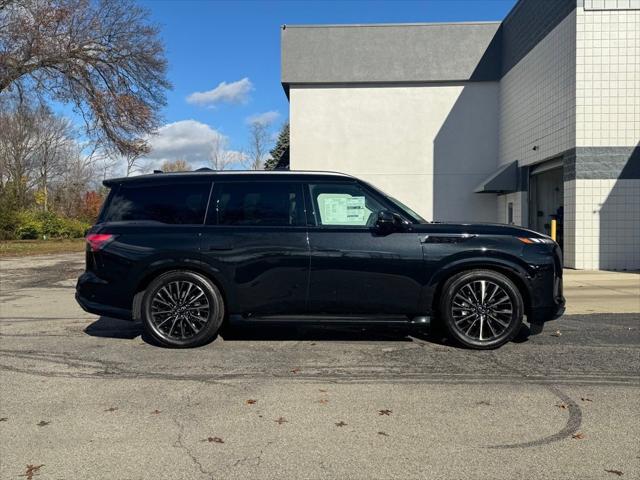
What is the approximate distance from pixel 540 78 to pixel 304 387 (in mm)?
15131

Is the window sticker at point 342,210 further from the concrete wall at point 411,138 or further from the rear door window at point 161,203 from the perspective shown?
the concrete wall at point 411,138

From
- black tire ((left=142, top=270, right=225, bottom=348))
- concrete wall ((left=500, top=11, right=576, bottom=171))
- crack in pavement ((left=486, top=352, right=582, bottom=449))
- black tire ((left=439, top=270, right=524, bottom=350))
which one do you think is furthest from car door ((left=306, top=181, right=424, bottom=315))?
concrete wall ((left=500, top=11, right=576, bottom=171))

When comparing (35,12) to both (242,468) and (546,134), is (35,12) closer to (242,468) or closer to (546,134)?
(546,134)

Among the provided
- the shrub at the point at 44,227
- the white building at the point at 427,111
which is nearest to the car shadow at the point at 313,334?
the white building at the point at 427,111

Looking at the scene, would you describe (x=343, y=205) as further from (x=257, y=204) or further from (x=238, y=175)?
(x=238, y=175)

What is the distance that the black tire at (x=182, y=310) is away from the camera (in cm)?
585

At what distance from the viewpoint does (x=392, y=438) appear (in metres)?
3.64

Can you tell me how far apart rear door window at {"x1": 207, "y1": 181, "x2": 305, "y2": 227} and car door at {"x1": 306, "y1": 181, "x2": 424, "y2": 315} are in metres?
0.39

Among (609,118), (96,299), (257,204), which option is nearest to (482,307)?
(257,204)

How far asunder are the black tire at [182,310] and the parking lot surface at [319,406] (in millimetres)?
183

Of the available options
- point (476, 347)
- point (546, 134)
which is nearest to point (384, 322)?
point (476, 347)

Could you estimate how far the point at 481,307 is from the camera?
18.8 feet

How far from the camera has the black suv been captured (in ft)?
18.7

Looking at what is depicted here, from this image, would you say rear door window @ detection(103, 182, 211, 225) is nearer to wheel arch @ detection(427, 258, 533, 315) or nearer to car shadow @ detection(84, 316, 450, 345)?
car shadow @ detection(84, 316, 450, 345)
